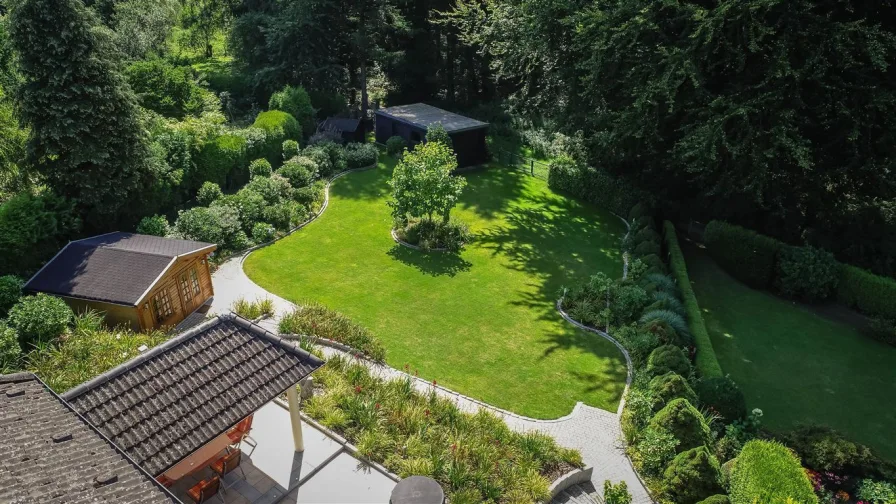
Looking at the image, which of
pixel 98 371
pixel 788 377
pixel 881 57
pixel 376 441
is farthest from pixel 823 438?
pixel 98 371

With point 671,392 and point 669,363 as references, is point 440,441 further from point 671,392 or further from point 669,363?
point 669,363

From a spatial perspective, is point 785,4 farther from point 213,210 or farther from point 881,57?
point 213,210

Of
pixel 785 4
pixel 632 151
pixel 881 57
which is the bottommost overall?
pixel 632 151

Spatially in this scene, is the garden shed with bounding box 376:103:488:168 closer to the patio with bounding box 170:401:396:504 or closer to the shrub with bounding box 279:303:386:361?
the shrub with bounding box 279:303:386:361

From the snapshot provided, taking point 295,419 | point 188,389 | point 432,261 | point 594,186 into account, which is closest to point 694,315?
point 432,261

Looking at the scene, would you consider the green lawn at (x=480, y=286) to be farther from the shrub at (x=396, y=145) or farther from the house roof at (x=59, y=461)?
the house roof at (x=59, y=461)

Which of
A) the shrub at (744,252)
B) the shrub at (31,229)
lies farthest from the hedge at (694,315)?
the shrub at (31,229)
